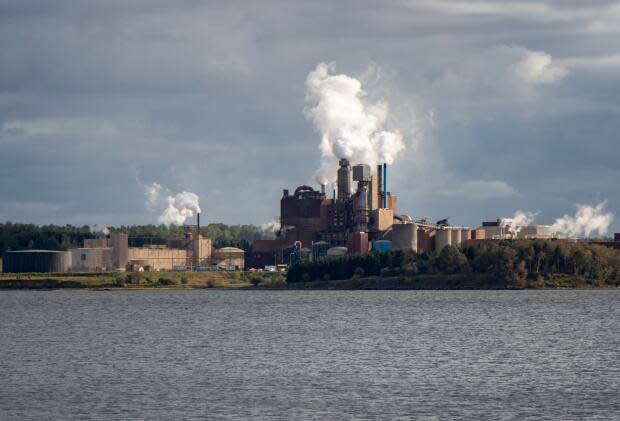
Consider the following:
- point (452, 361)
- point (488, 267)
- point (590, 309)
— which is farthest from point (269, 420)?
point (488, 267)

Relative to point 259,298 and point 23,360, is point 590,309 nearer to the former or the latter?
point 259,298

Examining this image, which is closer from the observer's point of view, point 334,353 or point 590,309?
point 334,353

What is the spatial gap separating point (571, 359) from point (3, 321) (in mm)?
63031

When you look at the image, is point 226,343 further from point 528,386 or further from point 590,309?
point 590,309

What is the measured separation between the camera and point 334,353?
82.3 m

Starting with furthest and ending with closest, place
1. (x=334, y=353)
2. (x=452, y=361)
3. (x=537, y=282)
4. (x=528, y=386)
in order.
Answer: (x=537, y=282), (x=334, y=353), (x=452, y=361), (x=528, y=386)

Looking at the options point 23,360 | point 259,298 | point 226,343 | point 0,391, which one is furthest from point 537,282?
point 0,391

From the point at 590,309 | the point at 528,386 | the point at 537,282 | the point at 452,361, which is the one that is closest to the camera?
the point at 528,386

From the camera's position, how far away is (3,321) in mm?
123000

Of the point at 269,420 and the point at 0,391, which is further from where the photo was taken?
the point at 0,391

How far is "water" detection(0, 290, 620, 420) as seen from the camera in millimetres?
57344

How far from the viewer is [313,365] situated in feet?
244

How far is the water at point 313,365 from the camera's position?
5734 centimetres

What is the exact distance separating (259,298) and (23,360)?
10597 centimetres
